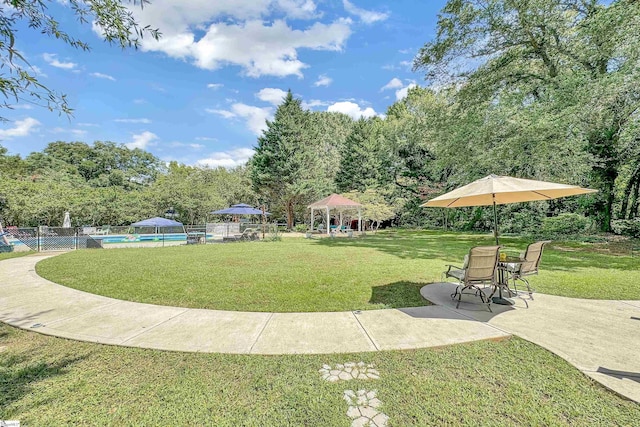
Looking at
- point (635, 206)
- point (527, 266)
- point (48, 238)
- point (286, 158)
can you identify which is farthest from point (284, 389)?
point (286, 158)

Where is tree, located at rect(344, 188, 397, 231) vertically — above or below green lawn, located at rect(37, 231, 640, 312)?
above

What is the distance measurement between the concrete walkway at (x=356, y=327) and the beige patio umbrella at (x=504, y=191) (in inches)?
74.8

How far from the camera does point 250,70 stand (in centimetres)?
2105

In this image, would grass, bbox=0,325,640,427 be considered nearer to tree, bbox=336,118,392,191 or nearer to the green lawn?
the green lawn

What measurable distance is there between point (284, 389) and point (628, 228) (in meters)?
19.5

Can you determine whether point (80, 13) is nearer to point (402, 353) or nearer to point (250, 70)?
point (402, 353)

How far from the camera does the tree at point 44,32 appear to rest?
7.48ft

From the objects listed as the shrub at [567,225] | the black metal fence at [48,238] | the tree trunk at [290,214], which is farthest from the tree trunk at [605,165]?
the black metal fence at [48,238]

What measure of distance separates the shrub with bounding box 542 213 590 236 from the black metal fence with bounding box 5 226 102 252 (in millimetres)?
25003

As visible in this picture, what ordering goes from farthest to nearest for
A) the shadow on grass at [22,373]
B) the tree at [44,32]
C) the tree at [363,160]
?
the tree at [363,160]
the shadow on grass at [22,373]
the tree at [44,32]

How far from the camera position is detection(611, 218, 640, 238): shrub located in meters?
13.7

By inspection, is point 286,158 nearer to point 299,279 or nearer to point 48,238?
point 48,238

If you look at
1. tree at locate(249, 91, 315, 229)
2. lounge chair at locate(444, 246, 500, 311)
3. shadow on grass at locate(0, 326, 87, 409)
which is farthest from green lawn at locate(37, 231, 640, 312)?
tree at locate(249, 91, 315, 229)

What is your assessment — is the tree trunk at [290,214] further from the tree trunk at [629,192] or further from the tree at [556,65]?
the tree trunk at [629,192]
